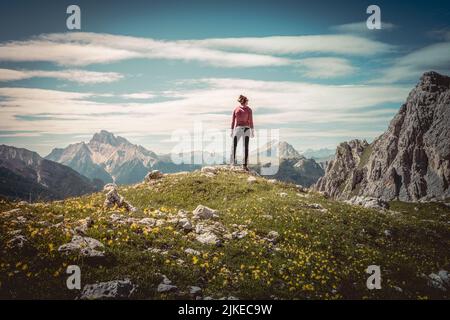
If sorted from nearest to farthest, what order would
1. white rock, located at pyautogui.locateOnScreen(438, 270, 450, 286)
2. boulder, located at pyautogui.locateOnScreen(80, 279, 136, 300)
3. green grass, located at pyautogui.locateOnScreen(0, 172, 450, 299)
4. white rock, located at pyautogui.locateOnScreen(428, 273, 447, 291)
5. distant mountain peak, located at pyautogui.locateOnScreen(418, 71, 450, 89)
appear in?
1. boulder, located at pyautogui.locateOnScreen(80, 279, 136, 300)
2. green grass, located at pyautogui.locateOnScreen(0, 172, 450, 299)
3. white rock, located at pyautogui.locateOnScreen(428, 273, 447, 291)
4. white rock, located at pyautogui.locateOnScreen(438, 270, 450, 286)
5. distant mountain peak, located at pyautogui.locateOnScreen(418, 71, 450, 89)

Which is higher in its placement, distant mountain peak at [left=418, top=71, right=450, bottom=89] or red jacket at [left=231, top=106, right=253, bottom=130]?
distant mountain peak at [left=418, top=71, right=450, bottom=89]

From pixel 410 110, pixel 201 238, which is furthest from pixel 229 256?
pixel 410 110

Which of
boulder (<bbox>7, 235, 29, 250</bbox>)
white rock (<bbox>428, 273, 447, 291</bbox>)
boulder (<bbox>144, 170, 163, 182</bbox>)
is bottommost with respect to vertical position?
white rock (<bbox>428, 273, 447, 291</bbox>)

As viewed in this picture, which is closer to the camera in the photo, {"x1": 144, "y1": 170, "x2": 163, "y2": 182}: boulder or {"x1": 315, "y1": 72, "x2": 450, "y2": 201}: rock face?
{"x1": 144, "y1": 170, "x2": 163, "y2": 182}: boulder

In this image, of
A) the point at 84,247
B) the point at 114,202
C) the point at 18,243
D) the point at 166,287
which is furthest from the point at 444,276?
the point at 18,243

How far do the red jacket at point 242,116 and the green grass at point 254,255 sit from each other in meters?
8.77

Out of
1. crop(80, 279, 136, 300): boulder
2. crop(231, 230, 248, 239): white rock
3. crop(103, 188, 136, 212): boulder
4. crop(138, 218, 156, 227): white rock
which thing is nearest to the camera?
crop(80, 279, 136, 300): boulder

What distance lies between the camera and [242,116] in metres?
29.3

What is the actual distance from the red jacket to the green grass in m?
8.77

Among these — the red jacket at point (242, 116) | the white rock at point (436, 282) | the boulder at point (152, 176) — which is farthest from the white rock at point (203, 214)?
the boulder at point (152, 176)

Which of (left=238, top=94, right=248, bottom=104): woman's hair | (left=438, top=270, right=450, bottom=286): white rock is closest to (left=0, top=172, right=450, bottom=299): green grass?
(left=438, top=270, right=450, bottom=286): white rock

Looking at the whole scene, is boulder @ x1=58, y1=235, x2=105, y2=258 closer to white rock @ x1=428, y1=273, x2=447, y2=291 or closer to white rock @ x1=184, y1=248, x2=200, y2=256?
white rock @ x1=184, y1=248, x2=200, y2=256

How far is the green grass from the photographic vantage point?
1131 centimetres
